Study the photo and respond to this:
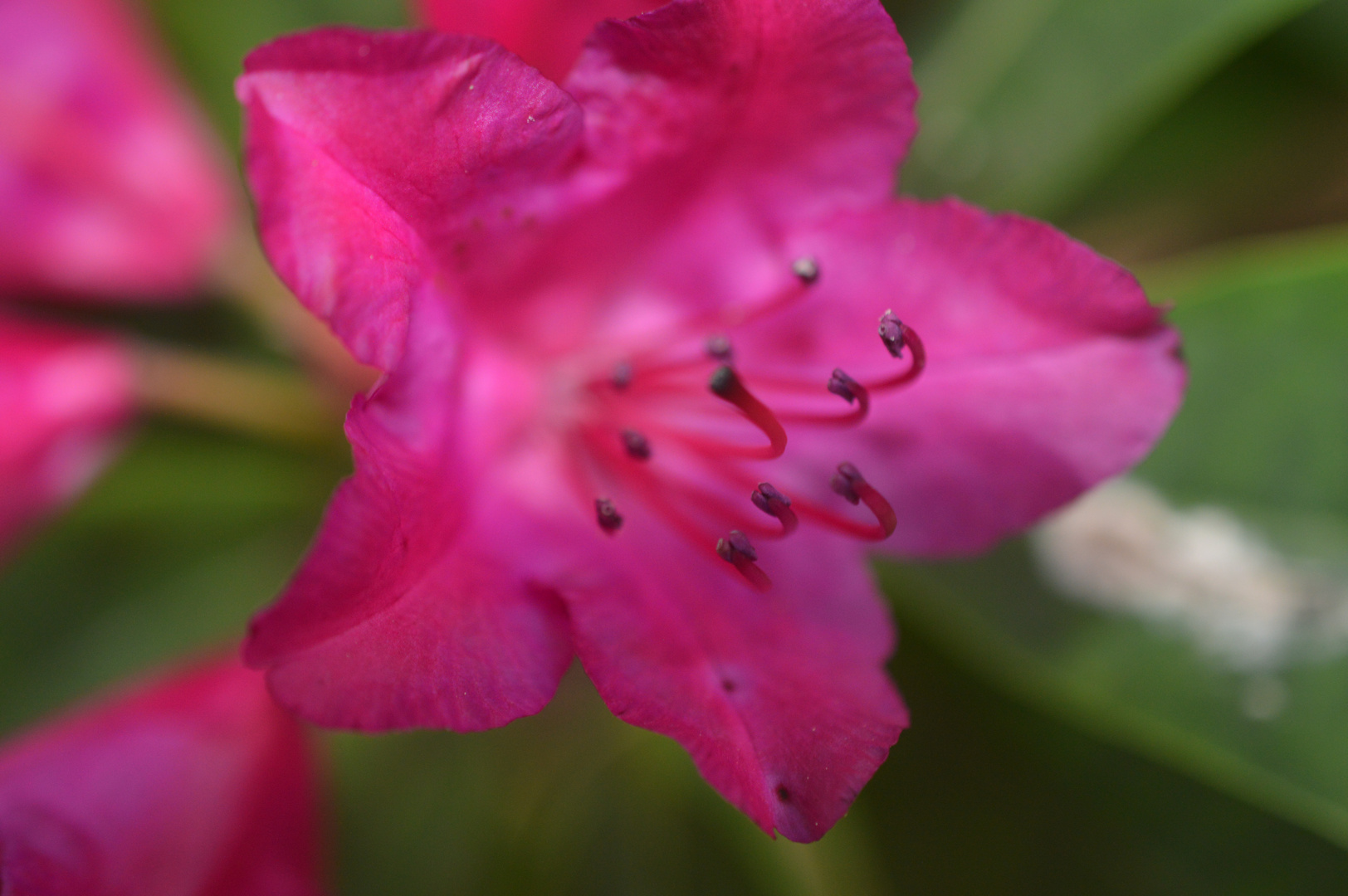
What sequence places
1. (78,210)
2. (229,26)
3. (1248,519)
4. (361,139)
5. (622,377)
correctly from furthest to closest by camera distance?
(229,26) < (78,210) < (1248,519) < (622,377) < (361,139)

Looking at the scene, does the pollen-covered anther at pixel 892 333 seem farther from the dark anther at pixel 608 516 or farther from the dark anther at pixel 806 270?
the dark anther at pixel 608 516

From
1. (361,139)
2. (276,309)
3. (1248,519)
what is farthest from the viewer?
(276,309)

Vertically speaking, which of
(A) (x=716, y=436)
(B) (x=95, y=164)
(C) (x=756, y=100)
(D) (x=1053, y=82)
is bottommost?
(B) (x=95, y=164)

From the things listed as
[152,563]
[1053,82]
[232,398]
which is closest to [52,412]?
[232,398]

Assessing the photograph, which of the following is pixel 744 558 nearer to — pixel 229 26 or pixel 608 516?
pixel 608 516

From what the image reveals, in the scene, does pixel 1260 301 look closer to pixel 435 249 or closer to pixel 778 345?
pixel 778 345

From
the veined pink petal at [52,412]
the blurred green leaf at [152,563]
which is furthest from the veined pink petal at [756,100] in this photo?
the blurred green leaf at [152,563]

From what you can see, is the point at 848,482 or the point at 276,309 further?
the point at 276,309
